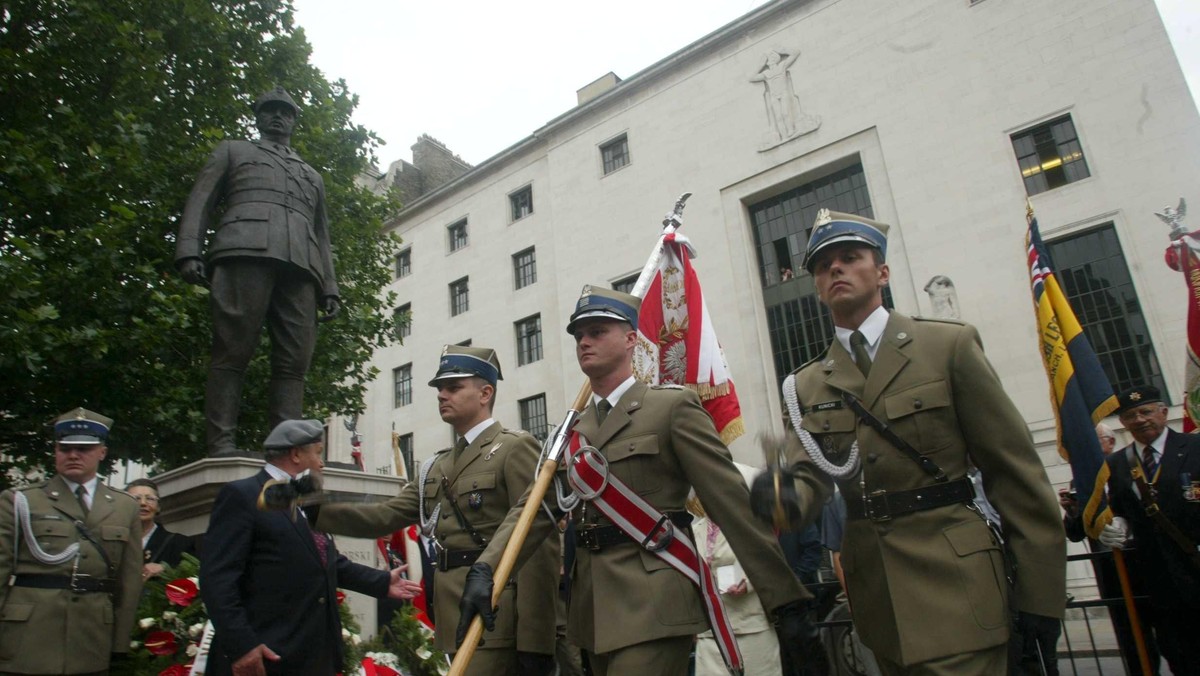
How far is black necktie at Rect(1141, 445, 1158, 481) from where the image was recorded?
600cm

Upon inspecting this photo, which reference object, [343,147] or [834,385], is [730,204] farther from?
[834,385]

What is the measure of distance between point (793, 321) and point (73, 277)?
17.8 meters

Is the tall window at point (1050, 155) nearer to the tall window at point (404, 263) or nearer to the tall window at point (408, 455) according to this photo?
the tall window at point (408, 455)

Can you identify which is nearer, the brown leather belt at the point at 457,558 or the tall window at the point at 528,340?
the brown leather belt at the point at 457,558

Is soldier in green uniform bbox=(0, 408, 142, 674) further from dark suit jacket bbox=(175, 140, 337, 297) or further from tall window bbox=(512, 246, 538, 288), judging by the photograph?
tall window bbox=(512, 246, 538, 288)

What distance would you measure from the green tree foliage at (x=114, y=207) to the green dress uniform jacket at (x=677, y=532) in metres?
9.29

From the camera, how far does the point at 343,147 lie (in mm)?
16234

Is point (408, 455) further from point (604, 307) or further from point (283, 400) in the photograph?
point (604, 307)

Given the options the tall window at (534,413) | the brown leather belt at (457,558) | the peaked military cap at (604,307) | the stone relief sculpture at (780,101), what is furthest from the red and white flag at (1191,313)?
the tall window at (534,413)

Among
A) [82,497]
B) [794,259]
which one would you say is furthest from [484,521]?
[794,259]

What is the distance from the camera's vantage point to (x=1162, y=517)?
18.5ft

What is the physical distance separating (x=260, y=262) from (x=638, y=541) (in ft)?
14.4

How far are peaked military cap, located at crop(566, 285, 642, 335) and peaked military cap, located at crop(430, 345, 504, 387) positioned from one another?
101 centimetres

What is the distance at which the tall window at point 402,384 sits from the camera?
110 ft
